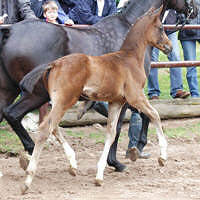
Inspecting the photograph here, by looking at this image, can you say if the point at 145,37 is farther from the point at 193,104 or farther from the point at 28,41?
the point at 193,104

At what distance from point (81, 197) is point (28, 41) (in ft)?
6.12

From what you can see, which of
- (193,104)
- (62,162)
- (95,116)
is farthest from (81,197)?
(193,104)

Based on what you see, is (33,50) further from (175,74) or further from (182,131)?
(175,74)

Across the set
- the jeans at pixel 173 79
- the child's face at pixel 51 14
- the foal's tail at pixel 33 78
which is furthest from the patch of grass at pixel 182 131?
the foal's tail at pixel 33 78

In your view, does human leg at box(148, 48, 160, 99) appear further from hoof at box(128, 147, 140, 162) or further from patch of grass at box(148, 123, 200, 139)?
hoof at box(128, 147, 140, 162)

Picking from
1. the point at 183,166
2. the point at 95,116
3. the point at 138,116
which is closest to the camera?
the point at 183,166

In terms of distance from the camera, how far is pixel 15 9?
21.6 feet

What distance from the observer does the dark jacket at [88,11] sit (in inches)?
276

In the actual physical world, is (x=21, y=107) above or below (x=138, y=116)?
above

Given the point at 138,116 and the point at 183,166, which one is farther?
the point at 138,116

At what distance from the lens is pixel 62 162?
240 inches

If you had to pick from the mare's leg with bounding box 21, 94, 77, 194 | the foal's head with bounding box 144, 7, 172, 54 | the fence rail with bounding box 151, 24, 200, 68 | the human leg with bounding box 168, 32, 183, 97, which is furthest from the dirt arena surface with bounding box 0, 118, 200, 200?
the human leg with bounding box 168, 32, 183, 97

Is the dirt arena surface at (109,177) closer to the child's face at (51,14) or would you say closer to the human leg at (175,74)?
the human leg at (175,74)

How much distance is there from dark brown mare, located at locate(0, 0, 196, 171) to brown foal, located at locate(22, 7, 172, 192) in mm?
562
